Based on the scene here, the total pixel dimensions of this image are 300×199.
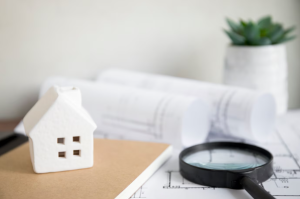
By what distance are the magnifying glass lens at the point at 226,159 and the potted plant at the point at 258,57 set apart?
1.11ft

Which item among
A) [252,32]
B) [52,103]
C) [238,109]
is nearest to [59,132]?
[52,103]

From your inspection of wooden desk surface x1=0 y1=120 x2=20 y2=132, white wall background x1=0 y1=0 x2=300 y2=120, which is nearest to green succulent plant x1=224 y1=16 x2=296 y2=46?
white wall background x1=0 y1=0 x2=300 y2=120

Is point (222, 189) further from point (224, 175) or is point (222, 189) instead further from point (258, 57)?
point (258, 57)

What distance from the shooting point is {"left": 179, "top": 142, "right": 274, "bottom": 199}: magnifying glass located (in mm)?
486

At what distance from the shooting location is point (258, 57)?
2.83 feet

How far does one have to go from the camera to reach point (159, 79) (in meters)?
0.86

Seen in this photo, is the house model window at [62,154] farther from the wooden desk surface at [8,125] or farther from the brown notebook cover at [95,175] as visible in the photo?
the wooden desk surface at [8,125]

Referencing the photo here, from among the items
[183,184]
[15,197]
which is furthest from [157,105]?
[15,197]

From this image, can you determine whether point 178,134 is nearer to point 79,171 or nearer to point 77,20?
point 79,171

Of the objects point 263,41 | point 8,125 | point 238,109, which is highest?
point 263,41

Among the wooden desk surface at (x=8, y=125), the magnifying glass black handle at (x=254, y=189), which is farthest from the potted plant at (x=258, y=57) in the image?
the wooden desk surface at (x=8, y=125)

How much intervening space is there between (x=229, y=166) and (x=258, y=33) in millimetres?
438

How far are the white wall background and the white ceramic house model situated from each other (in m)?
0.46

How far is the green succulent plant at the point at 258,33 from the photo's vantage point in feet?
2.78
